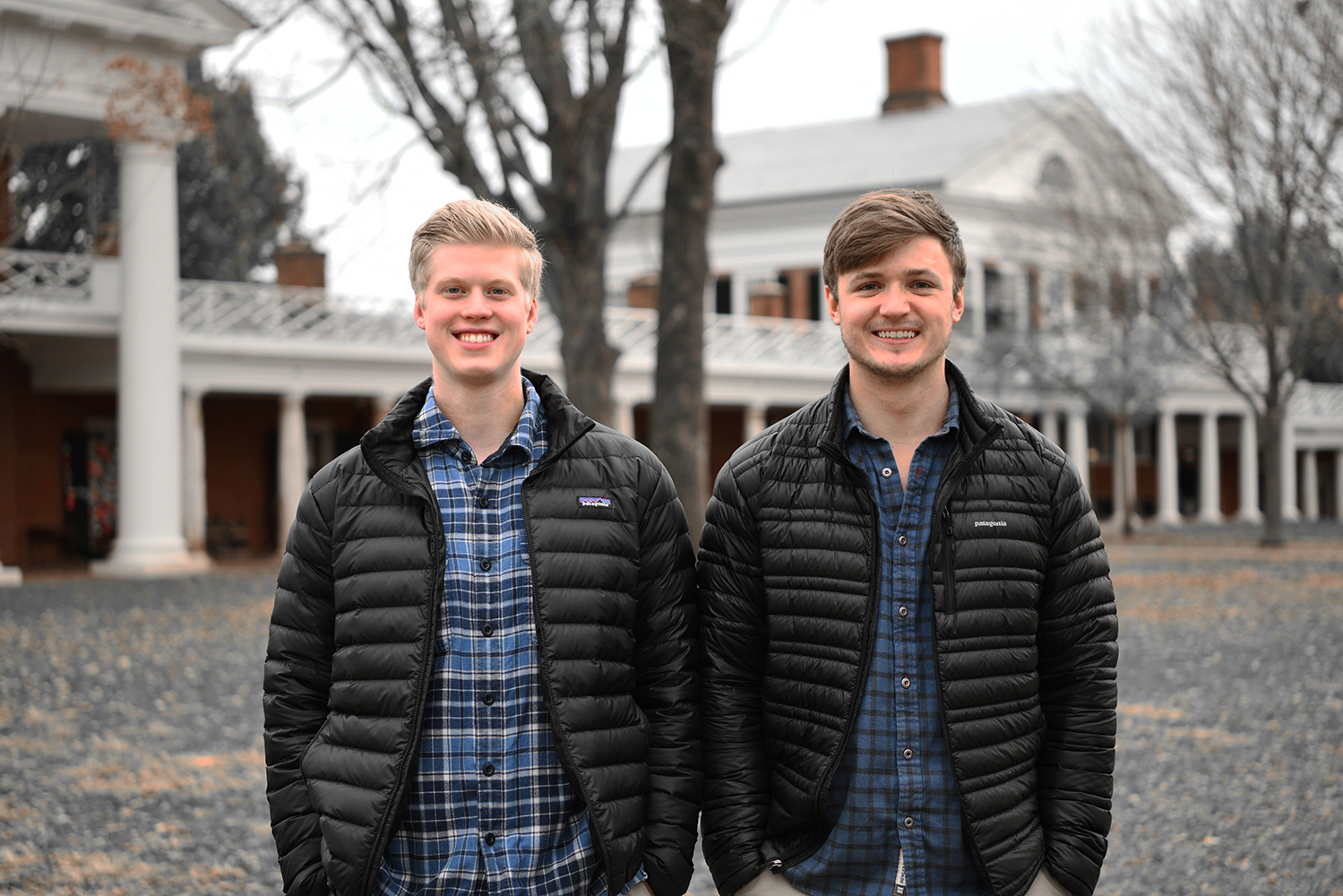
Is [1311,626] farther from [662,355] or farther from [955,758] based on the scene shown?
[955,758]

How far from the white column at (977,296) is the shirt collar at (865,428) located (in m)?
35.4

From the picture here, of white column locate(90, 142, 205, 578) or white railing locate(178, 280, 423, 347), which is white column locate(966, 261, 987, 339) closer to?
white railing locate(178, 280, 423, 347)

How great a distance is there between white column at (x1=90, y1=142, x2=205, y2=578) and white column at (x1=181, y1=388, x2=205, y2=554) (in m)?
1.58

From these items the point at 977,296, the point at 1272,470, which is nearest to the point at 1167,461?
the point at 977,296

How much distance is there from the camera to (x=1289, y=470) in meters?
45.8

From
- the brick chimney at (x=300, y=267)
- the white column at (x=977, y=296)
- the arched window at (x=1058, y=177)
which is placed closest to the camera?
the brick chimney at (x=300, y=267)

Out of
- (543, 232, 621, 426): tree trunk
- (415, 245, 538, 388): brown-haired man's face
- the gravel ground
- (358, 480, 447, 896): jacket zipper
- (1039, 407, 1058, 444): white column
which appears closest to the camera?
(358, 480, 447, 896): jacket zipper

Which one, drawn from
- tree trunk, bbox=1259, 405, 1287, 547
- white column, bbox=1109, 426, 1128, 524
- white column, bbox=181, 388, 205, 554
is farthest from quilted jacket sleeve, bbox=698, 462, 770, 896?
white column, bbox=1109, 426, 1128, 524

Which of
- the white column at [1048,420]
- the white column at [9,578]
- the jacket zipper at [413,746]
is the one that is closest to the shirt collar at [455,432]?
the jacket zipper at [413,746]

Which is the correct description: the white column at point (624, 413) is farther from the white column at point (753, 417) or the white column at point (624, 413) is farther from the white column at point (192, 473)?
the white column at point (192, 473)

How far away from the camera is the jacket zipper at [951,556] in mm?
2973

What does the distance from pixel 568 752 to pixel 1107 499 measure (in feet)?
142

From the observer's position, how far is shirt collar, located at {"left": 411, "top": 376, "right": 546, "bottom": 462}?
10.0ft

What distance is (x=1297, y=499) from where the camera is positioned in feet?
168
